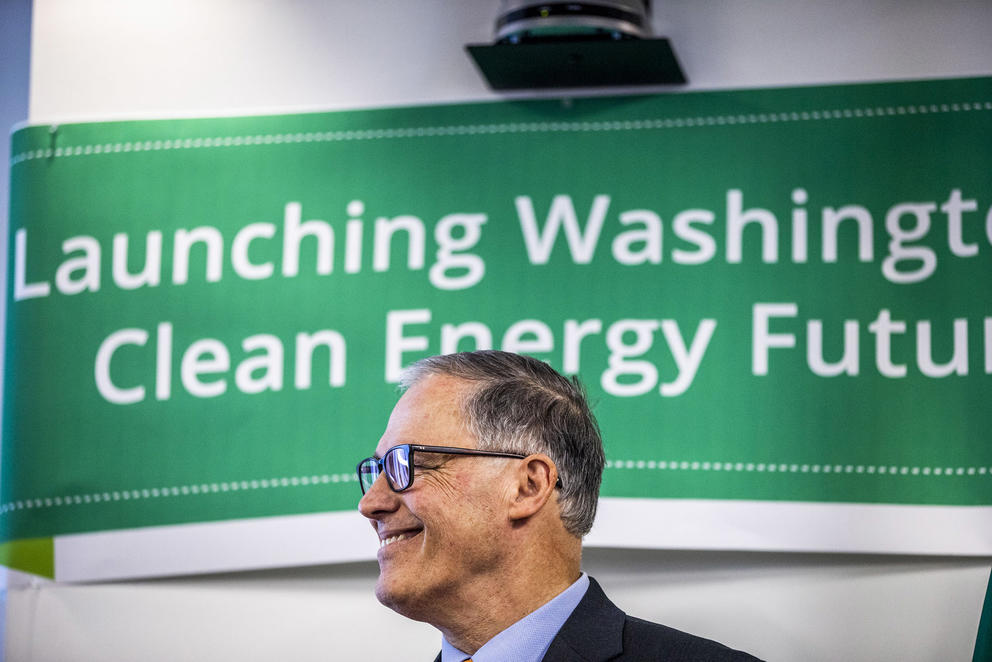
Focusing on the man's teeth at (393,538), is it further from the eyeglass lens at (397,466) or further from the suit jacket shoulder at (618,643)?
the suit jacket shoulder at (618,643)

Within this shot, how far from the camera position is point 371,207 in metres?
3.29

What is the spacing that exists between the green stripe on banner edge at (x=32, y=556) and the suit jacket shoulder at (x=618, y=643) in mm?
1838

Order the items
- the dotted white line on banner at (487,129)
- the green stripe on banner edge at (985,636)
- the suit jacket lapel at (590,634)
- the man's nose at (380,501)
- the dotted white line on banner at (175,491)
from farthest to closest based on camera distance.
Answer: the dotted white line on banner at (175,491)
the dotted white line on banner at (487,129)
the green stripe on banner edge at (985,636)
the man's nose at (380,501)
the suit jacket lapel at (590,634)

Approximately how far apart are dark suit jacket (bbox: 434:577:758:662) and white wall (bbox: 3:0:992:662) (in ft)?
3.53

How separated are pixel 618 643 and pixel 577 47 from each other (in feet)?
5.14

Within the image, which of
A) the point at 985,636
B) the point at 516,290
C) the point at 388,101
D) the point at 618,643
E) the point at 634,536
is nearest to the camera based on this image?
the point at 618,643

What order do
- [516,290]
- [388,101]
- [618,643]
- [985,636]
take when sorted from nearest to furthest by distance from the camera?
[618,643], [985,636], [516,290], [388,101]

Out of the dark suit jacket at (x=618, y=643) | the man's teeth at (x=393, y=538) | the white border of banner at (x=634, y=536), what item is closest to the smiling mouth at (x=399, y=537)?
the man's teeth at (x=393, y=538)

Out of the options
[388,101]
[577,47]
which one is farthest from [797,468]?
[388,101]

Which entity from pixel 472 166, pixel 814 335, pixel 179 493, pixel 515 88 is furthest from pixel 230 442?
pixel 814 335

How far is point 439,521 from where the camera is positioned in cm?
196

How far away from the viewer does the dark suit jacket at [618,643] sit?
75.0 inches

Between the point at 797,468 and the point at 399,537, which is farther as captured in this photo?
the point at 797,468

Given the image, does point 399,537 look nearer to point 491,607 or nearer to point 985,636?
point 491,607
